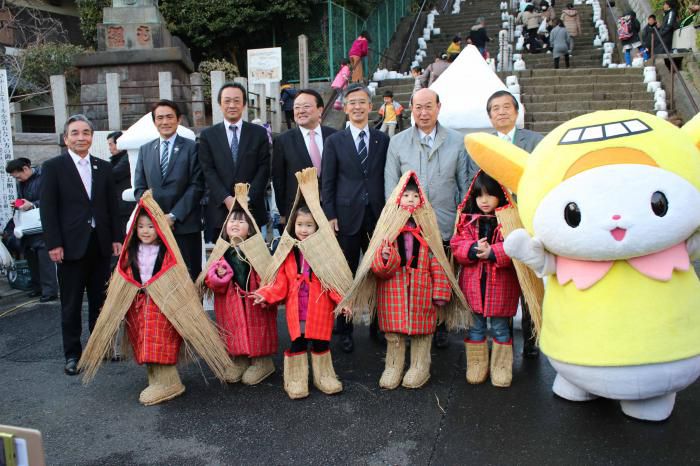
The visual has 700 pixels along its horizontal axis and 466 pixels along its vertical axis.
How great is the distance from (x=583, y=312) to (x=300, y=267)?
5.76 ft

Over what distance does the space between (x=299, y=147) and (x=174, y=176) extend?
3.26ft

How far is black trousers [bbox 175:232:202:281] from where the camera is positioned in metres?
4.65

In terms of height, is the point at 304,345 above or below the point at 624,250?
below

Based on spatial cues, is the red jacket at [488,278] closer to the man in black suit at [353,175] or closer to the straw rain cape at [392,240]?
the straw rain cape at [392,240]

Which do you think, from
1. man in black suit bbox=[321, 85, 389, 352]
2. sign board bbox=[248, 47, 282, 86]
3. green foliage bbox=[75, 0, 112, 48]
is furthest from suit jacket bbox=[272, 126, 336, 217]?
green foliage bbox=[75, 0, 112, 48]

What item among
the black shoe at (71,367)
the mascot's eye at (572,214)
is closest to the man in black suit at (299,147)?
the black shoe at (71,367)

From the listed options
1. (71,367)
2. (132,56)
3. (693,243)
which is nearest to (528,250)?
(693,243)

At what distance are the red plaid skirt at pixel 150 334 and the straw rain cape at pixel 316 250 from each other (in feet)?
2.25

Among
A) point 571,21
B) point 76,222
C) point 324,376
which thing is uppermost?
point 571,21

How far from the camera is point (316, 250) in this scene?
3.82m

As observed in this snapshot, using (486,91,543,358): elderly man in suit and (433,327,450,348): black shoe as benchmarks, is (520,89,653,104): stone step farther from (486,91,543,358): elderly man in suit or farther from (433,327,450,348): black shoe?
(433,327,450,348): black shoe

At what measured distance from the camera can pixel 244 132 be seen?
4.67 metres

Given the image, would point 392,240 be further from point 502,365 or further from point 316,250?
point 502,365

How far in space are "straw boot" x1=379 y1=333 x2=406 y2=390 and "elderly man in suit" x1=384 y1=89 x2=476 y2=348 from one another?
85 cm
